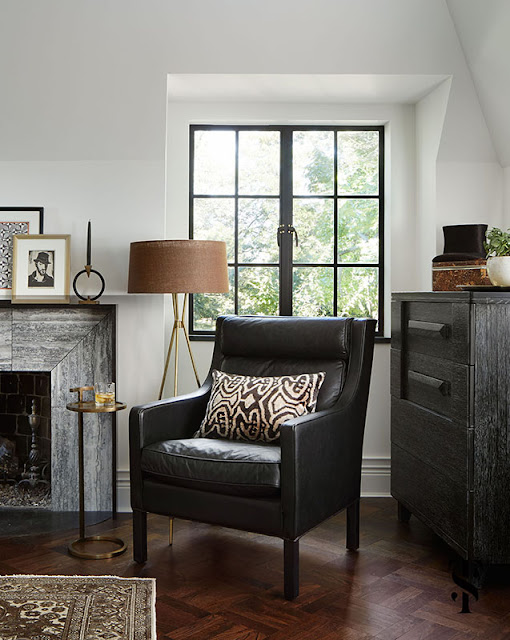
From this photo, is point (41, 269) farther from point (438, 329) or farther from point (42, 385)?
point (438, 329)

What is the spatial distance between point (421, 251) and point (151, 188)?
58.5 inches

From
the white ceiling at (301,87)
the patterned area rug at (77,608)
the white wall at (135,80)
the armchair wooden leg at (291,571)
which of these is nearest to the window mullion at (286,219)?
the white ceiling at (301,87)

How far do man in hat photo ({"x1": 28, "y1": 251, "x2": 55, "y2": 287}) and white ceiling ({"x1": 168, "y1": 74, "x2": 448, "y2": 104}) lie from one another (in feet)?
3.55

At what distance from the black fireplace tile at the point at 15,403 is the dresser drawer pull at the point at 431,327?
2.08 metres

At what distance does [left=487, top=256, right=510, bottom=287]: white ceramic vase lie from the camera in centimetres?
272

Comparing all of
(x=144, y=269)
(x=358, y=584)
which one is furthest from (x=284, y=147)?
(x=358, y=584)

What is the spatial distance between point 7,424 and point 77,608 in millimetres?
1681

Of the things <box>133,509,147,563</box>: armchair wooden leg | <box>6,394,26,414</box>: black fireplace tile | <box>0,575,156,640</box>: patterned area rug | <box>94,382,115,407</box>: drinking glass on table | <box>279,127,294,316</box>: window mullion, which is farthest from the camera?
<box>279,127,294,316</box>: window mullion

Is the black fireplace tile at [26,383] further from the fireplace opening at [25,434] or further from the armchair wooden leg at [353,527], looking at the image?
the armchair wooden leg at [353,527]

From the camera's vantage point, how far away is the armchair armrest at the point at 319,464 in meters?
2.56

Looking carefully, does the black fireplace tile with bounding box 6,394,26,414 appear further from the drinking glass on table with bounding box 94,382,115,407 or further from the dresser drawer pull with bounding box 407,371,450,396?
the dresser drawer pull with bounding box 407,371,450,396

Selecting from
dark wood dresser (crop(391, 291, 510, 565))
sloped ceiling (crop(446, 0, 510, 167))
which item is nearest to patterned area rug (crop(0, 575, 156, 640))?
dark wood dresser (crop(391, 291, 510, 565))

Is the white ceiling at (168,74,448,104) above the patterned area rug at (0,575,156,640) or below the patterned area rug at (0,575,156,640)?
above

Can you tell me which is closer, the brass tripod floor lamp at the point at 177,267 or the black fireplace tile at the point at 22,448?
the brass tripod floor lamp at the point at 177,267
